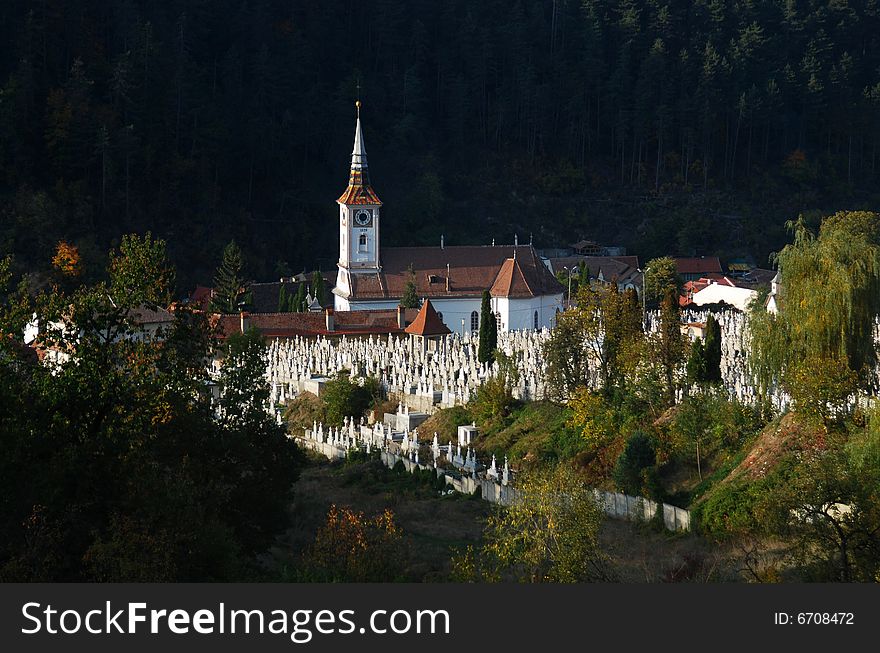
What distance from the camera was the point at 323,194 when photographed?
103812mm

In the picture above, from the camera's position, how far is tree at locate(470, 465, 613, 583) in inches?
917

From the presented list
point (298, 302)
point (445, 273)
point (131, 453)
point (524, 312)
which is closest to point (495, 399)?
point (131, 453)

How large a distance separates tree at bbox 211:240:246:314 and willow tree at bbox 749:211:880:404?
127ft

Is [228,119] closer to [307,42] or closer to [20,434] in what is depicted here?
[307,42]

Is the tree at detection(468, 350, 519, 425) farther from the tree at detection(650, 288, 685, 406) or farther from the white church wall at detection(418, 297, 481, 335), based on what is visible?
the white church wall at detection(418, 297, 481, 335)

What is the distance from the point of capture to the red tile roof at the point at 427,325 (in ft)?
196

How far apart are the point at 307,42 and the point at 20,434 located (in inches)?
3741

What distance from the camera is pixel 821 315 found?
110ft

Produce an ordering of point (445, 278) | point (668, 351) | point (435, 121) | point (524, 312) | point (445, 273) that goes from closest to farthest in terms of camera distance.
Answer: point (668, 351), point (524, 312), point (445, 278), point (445, 273), point (435, 121)

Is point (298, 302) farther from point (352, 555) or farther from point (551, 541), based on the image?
point (352, 555)

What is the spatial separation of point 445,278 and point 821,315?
41561 mm

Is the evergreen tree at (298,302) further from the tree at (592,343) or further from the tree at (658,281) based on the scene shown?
the tree at (592,343)

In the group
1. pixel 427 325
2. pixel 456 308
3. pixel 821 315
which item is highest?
pixel 456 308

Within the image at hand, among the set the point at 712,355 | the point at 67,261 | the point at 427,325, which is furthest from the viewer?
the point at 67,261
